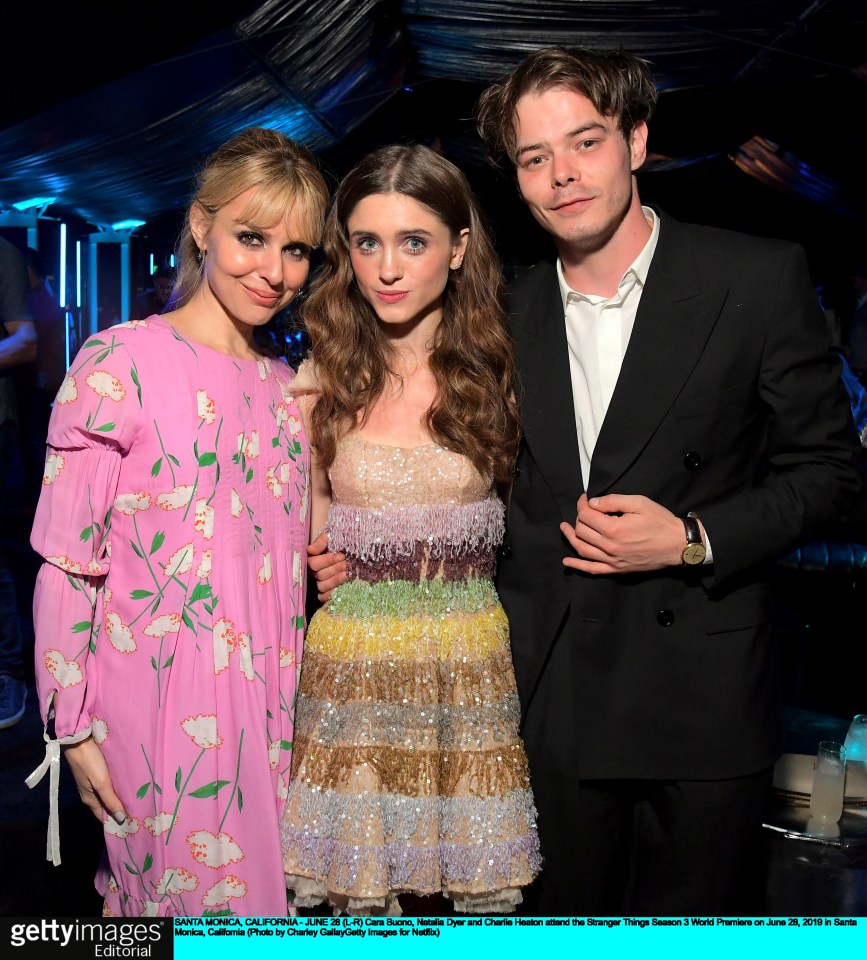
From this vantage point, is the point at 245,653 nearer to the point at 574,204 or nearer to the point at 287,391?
the point at 287,391

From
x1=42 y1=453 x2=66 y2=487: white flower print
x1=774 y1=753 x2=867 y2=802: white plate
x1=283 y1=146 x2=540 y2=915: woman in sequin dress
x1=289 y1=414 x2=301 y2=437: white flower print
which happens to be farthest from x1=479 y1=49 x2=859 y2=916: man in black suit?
x1=774 y1=753 x2=867 y2=802: white plate

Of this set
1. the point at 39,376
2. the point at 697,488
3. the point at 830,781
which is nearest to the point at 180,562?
the point at 697,488

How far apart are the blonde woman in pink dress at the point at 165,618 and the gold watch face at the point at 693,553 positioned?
2.65ft

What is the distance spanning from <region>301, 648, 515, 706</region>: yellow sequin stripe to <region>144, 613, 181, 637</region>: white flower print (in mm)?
292

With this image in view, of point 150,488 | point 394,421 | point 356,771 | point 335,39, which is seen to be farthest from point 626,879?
point 335,39

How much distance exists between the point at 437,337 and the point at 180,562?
29.7 inches

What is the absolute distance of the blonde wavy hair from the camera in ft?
6.47

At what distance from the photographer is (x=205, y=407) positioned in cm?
193

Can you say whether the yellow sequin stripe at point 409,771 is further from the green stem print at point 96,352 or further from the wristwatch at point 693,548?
the green stem print at point 96,352

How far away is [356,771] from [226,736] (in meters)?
0.25

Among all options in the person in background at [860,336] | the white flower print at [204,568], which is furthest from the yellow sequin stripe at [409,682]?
the person in background at [860,336]

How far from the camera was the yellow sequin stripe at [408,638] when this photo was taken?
1953 millimetres

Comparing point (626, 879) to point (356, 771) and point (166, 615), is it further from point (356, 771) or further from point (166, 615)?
point (166, 615)

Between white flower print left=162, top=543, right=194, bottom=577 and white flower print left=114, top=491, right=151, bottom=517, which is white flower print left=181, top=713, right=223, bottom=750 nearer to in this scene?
white flower print left=162, top=543, right=194, bottom=577
